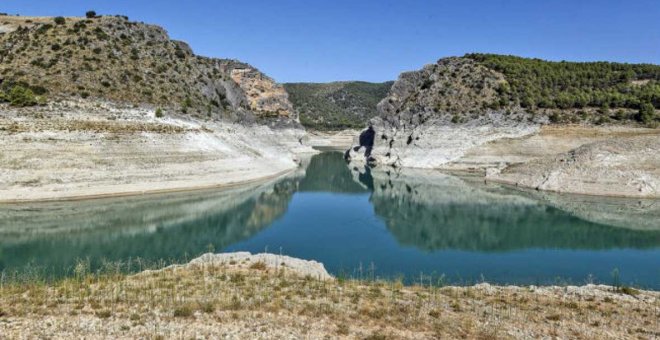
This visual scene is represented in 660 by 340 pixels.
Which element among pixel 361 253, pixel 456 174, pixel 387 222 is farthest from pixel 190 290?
pixel 456 174

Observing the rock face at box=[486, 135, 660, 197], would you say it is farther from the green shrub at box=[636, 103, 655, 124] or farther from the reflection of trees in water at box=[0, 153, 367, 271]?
the reflection of trees in water at box=[0, 153, 367, 271]

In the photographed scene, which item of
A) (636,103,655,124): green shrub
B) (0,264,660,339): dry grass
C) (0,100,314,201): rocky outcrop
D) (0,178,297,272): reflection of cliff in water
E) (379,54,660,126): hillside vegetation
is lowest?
(0,178,297,272): reflection of cliff in water

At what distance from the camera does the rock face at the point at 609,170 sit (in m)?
50.1

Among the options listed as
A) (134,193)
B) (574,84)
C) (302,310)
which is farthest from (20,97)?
(574,84)

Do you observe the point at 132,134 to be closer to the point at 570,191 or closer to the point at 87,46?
the point at 87,46

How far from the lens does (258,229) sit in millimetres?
35938

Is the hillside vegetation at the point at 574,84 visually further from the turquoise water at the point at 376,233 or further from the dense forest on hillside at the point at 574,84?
the turquoise water at the point at 376,233

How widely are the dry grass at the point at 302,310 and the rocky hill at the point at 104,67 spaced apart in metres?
40.0

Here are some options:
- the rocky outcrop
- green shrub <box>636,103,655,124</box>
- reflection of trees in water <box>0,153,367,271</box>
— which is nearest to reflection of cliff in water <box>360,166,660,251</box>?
reflection of trees in water <box>0,153,367,271</box>

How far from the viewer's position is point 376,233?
115 ft

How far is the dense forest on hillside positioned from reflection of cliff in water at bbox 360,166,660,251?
97.6 feet

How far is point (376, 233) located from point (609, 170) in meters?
32.2

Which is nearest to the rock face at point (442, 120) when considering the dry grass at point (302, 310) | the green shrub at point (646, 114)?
the green shrub at point (646, 114)

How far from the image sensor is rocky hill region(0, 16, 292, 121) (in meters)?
53.2
